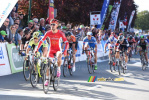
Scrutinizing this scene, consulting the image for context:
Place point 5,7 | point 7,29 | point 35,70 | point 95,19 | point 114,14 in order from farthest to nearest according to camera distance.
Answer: point 114,14 → point 95,19 → point 7,29 → point 5,7 → point 35,70

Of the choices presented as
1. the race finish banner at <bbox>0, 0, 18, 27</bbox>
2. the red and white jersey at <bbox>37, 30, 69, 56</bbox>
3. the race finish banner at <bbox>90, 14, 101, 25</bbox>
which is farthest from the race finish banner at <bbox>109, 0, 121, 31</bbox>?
the red and white jersey at <bbox>37, 30, 69, 56</bbox>

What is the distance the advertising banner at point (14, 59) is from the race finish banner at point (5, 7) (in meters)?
3.71

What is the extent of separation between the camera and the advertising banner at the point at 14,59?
15672 mm

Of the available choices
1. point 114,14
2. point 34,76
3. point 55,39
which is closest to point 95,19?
point 114,14

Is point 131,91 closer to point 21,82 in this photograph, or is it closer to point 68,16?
point 21,82

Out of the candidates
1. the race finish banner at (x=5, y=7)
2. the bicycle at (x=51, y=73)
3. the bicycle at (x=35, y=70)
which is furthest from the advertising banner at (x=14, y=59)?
the bicycle at (x=51, y=73)

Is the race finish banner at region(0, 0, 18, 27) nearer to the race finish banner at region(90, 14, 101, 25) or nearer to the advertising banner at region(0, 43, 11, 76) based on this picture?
the advertising banner at region(0, 43, 11, 76)

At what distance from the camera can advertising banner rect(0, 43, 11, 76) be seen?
14.9m

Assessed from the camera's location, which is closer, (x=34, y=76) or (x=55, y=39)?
(x=55, y=39)

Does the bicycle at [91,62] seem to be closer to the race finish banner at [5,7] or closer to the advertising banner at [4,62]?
the advertising banner at [4,62]

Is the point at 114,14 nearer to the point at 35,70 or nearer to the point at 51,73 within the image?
the point at 35,70

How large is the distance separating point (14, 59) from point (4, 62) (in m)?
0.96

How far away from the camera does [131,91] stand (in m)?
11.0

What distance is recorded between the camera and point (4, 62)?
15.1 meters
